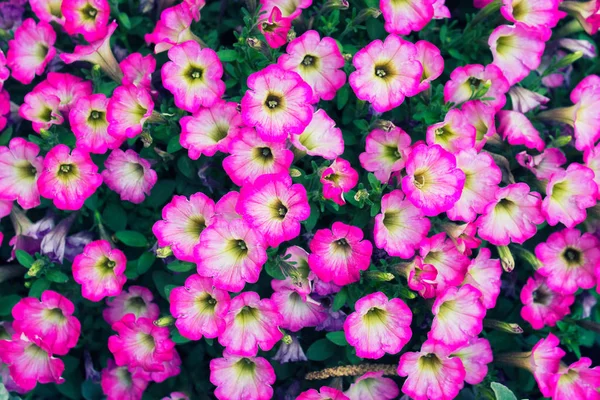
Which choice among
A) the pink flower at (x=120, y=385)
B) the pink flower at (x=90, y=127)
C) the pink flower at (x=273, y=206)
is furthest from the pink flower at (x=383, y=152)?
the pink flower at (x=120, y=385)

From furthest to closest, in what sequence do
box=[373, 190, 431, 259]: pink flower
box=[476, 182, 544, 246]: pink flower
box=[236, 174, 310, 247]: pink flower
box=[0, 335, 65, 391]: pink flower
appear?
1. box=[0, 335, 65, 391]: pink flower
2. box=[476, 182, 544, 246]: pink flower
3. box=[373, 190, 431, 259]: pink flower
4. box=[236, 174, 310, 247]: pink flower

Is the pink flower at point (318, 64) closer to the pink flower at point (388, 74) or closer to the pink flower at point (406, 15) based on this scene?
the pink flower at point (388, 74)

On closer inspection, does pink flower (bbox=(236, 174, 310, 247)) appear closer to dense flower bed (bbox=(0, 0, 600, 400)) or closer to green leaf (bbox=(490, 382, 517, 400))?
dense flower bed (bbox=(0, 0, 600, 400))

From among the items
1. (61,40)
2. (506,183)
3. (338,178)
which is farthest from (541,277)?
(61,40)

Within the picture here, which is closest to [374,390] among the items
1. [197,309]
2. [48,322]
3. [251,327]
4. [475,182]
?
[251,327]

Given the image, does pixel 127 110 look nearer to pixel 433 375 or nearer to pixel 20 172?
pixel 20 172

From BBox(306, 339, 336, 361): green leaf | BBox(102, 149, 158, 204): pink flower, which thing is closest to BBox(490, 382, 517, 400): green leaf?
BBox(306, 339, 336, 361): green leaf
